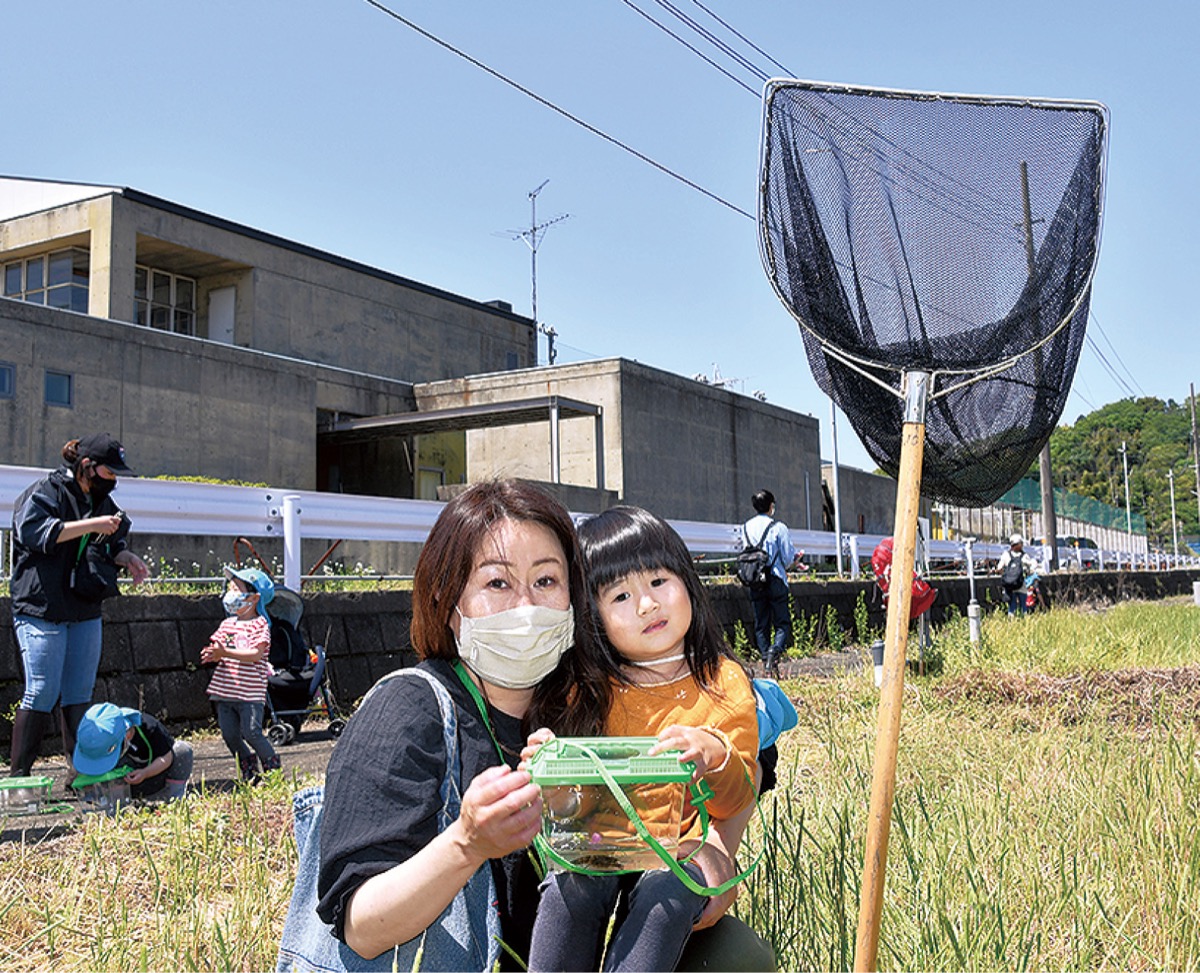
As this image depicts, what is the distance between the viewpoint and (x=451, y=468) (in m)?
30.2

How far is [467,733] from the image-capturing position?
185 centimetres

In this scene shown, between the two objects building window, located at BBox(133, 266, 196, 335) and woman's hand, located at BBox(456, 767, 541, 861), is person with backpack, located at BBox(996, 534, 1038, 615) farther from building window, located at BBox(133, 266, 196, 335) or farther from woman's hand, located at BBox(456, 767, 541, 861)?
building window, located at BBox(133, 266, 196, 335)

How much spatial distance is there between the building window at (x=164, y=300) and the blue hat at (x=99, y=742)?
25385mm

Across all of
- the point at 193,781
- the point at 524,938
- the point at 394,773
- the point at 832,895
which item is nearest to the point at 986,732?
the point at 832,895

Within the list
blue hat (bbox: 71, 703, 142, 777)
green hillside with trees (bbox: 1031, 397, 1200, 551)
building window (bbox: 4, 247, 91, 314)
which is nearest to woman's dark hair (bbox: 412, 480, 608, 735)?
blue hat (bbox: 71, 703, 142, 777)

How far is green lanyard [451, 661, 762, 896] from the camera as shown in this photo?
5.11 ft

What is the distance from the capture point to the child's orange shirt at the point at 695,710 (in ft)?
6.80

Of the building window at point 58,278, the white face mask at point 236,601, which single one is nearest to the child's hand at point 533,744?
the white face mask at point 236,601

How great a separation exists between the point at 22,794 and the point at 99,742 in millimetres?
375

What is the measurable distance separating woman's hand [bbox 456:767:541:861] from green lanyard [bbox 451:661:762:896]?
107 mm

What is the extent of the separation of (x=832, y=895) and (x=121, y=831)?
2675 mm

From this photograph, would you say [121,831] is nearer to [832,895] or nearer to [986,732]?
[832,895]

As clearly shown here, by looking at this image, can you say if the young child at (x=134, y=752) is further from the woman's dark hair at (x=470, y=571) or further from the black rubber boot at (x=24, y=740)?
the woman's dark hair at (x=470, y=571)

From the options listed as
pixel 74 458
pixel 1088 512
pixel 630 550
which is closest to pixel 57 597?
pixel 74 458
